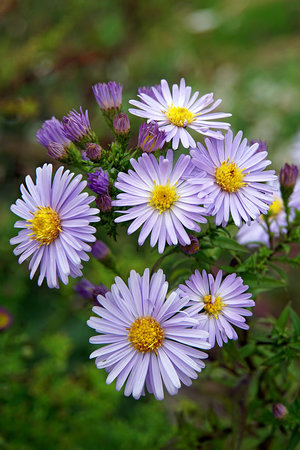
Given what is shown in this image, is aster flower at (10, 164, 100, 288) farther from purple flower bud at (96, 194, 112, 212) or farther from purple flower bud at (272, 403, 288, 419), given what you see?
purple flower bud at (272, 403, 288, 419)

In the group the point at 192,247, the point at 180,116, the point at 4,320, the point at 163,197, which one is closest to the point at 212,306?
the point at 192,247

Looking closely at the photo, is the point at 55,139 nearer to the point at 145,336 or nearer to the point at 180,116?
the point at 180,116

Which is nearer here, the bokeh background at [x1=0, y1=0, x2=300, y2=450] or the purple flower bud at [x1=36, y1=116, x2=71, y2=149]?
the purple flower bud at [x1=36, y1=116, x2=71, y2=149]

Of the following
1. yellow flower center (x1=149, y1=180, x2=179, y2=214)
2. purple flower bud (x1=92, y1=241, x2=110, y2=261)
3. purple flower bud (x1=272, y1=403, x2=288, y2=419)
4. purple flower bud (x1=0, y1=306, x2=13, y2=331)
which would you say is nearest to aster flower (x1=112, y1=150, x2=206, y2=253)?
yellow flower center (x1=149, y1=180, x2=179, y2=214)

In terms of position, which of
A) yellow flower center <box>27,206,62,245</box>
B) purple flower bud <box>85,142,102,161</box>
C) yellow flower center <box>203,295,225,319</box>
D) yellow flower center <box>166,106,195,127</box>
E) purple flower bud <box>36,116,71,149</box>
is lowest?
yellow flower center <box>203,295,225,319</box>

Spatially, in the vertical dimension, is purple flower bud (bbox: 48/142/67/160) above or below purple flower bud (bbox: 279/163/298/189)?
below

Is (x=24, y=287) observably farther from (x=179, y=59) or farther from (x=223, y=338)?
(x=179, y=59)

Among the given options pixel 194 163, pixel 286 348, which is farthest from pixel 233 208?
pixel 286 348

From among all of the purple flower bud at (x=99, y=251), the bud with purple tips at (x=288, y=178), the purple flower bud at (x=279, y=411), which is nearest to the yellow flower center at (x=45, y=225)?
the purple flower bud at (x=99, y=251)
